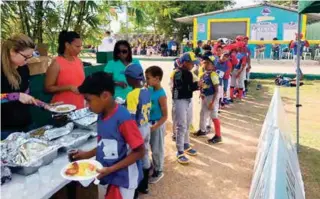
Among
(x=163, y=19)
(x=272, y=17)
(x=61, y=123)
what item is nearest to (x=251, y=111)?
(x=61, y=123)

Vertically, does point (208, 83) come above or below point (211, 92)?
above

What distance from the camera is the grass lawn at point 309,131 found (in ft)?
14.6

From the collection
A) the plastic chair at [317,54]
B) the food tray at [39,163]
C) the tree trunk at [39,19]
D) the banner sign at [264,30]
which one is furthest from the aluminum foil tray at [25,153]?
the banner sign at [264,30]

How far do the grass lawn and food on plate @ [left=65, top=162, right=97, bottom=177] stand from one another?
2.92m

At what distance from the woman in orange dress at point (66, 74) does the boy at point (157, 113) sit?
0.77 metres

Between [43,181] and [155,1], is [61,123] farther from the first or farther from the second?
[155,1]

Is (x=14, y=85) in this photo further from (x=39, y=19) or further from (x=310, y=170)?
(x=310, y=170)

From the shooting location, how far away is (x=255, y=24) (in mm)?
23453

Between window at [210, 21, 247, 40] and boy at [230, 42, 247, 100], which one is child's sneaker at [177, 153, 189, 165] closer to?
boy at [230, 42, 247, 100]

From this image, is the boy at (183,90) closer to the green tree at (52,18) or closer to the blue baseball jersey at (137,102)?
the blue baseball jersey at (137,102)

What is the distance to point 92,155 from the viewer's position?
241 cm

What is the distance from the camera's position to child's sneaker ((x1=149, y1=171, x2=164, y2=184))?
13.9 ft

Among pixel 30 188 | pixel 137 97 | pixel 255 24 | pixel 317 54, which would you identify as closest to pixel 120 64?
pixel 137 97

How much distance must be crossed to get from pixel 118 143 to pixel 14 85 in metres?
1.19
